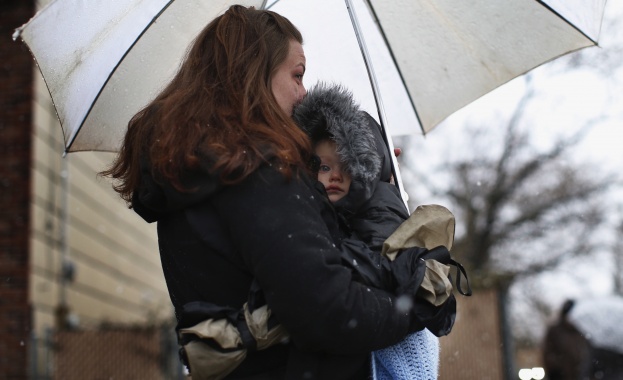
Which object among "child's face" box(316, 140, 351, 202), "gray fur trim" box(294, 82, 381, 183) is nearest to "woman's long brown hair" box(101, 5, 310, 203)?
"gray fur trim" box(294, 82, 381, 183)

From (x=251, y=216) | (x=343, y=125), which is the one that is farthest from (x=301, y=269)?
(x=343, y=125)

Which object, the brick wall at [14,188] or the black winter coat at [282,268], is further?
the brick wall at [14,188]

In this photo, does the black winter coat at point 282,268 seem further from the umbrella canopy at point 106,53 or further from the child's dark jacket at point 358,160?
the umbrella canopy at point 106,53

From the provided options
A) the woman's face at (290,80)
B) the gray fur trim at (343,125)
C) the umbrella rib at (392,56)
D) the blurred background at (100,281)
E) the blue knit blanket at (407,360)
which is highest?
the woman's face at (290,80)

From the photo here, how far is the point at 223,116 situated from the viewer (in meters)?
2.67

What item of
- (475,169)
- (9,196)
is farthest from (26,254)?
(475,169)

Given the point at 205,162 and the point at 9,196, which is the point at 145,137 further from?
the point at 9,196

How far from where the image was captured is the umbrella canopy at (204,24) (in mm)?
3514

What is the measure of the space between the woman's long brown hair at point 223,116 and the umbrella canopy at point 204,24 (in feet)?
1.84

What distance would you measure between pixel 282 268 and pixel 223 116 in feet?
1.68

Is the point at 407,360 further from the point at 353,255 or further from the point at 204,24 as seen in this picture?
the point at 204,24

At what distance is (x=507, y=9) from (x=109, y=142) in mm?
1639

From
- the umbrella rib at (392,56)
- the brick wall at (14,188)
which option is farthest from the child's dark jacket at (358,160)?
the brick wall at (14,188)

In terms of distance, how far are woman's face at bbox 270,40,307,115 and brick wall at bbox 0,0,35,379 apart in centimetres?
798
